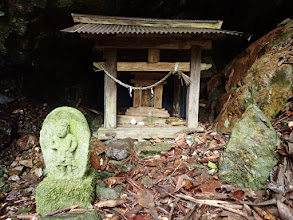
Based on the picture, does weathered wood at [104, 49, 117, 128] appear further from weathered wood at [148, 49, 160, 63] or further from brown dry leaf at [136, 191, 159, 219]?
brown dry leaf at [136, 191, 159, 219]

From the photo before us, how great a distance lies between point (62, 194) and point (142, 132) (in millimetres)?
2913

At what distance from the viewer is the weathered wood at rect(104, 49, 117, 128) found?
5371mm

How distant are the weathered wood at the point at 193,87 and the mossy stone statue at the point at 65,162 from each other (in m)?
3.56

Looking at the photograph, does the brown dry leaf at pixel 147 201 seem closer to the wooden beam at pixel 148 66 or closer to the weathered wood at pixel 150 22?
the wooden beam at pixel 148 66

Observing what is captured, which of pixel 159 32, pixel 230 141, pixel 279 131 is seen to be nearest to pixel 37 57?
Answer: pixel 159 32

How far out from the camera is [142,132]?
5.58 metres

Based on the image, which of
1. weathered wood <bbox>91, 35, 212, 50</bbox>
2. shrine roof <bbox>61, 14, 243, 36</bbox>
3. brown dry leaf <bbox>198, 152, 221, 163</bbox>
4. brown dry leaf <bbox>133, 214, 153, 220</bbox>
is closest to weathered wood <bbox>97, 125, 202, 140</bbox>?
brown dry leaf <bbox>198, 152, 221, 163</bbox>

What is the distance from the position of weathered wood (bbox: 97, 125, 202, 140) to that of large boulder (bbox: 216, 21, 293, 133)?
4.11 ft

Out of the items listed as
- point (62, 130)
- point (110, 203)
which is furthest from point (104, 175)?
point (62, 130)

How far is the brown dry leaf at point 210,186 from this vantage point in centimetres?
316

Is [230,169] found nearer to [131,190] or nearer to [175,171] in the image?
[175,171]

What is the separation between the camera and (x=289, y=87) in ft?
13.8

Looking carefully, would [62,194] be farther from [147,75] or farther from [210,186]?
[147,75]

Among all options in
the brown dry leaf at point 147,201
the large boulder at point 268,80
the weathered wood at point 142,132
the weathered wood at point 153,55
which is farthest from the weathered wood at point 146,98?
the brown dry leaf at point 147,201
